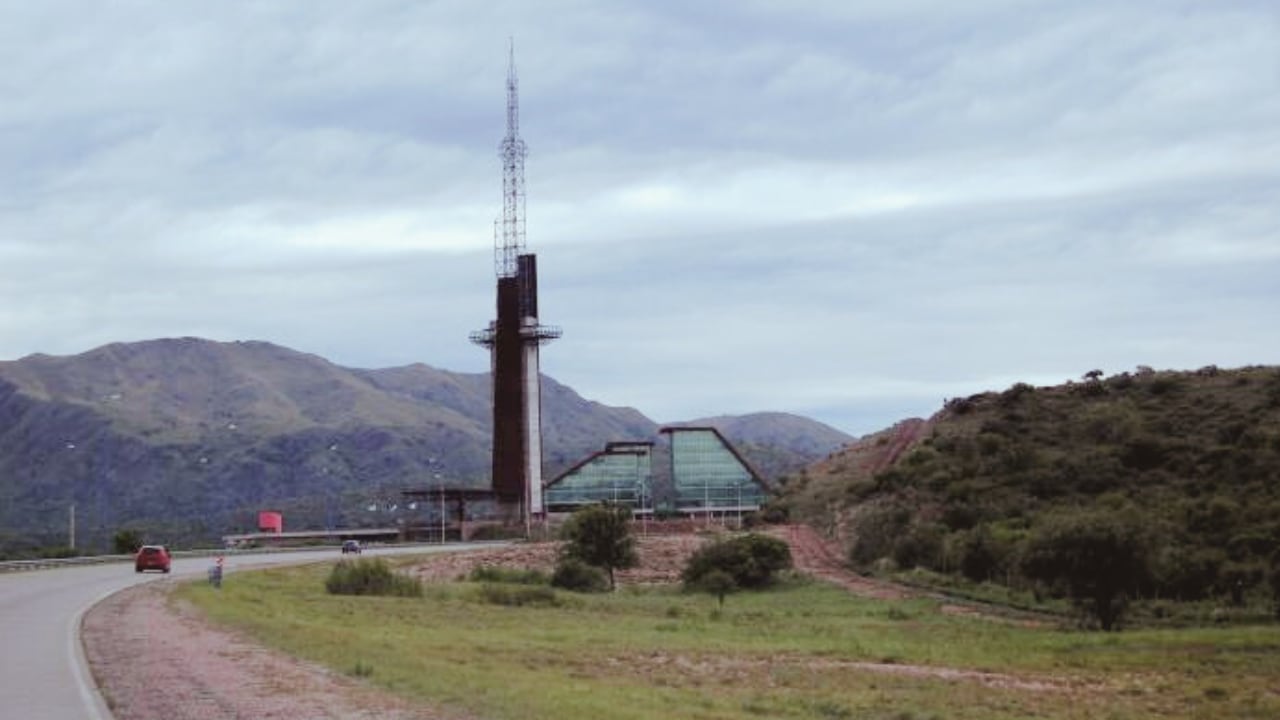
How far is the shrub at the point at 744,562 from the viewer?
60406 millimetres

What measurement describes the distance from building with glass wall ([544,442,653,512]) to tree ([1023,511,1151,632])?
73.2 metres

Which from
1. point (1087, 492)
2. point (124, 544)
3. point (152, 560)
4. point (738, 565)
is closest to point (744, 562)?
point (738, 565)

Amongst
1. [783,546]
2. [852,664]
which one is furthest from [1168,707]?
[783,546]

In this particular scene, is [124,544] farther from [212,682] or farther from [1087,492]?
[212,682]

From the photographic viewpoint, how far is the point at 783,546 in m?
63.1

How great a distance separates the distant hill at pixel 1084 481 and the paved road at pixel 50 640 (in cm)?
2898

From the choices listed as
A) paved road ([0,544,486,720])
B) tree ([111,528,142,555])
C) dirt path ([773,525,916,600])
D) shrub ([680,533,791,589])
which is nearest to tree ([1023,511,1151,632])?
dirt path ([773,525,916,600])

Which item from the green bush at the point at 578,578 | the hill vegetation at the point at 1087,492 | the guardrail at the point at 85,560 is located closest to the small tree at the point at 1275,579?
the hill vegetation at the point at 1087,492

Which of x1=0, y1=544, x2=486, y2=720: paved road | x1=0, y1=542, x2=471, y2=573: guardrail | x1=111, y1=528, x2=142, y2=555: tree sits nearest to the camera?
x1=0, y1=544, x2=486, y2=720: paved road

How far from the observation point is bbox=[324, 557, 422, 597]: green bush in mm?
51562

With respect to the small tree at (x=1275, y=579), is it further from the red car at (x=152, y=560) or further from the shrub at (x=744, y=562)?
the red car at (x=152, y=560)

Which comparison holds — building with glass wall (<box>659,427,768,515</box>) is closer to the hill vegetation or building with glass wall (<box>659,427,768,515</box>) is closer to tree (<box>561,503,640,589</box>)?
the hill vegetation

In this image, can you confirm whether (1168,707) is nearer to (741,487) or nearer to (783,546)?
(783,546)

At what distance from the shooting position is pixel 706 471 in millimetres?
116250
